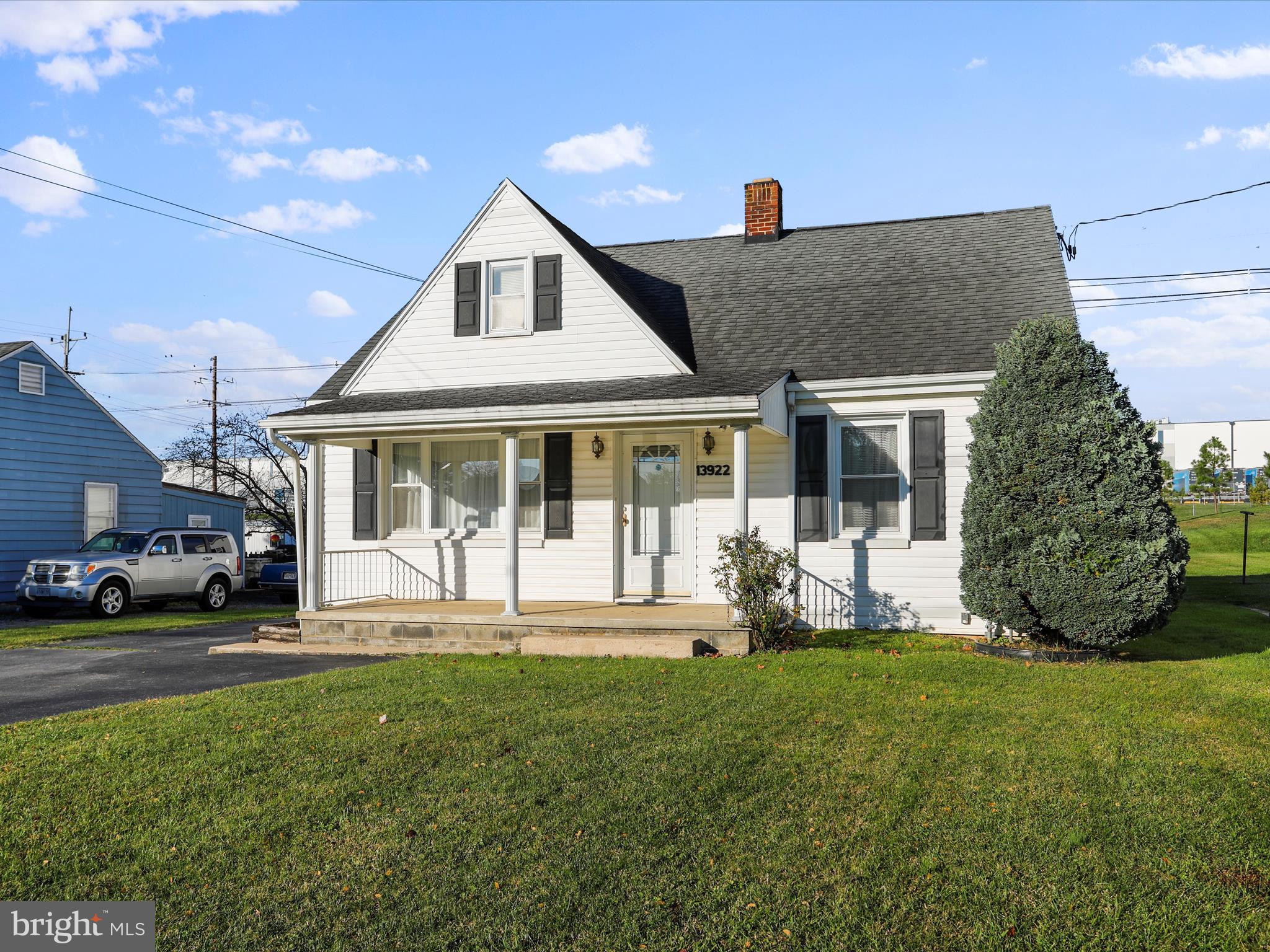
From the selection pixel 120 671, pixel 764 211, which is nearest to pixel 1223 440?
pixel 764 211

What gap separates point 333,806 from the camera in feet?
16.6

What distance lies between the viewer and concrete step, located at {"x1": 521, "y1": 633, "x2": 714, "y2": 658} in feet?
32.0

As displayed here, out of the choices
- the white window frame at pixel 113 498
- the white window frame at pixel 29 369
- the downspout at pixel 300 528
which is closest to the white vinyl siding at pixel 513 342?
the downspout at pixel 300 528

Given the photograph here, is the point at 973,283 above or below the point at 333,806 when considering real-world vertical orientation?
above

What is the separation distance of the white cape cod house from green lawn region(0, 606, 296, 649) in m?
3.94

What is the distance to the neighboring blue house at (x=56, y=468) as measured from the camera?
19578mm

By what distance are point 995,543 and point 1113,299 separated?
45.3 ft

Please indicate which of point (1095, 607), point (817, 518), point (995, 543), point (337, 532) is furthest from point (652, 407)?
point (337, 532)

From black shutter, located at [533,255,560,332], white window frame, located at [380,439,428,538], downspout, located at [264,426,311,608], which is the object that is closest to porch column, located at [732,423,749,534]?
black shutter, located at [533,255,560,332]

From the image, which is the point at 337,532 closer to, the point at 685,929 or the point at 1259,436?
the point at 685,929

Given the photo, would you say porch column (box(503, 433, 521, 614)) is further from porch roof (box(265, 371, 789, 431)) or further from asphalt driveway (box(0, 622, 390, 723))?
asphalt driveway (box(0, 622, 390, 723))

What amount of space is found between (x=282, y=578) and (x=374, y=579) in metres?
9.77

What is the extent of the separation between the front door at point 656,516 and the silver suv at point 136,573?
10.8 metres

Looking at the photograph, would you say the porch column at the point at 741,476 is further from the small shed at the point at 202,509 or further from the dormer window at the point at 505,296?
the small shed at the point at 202,509
